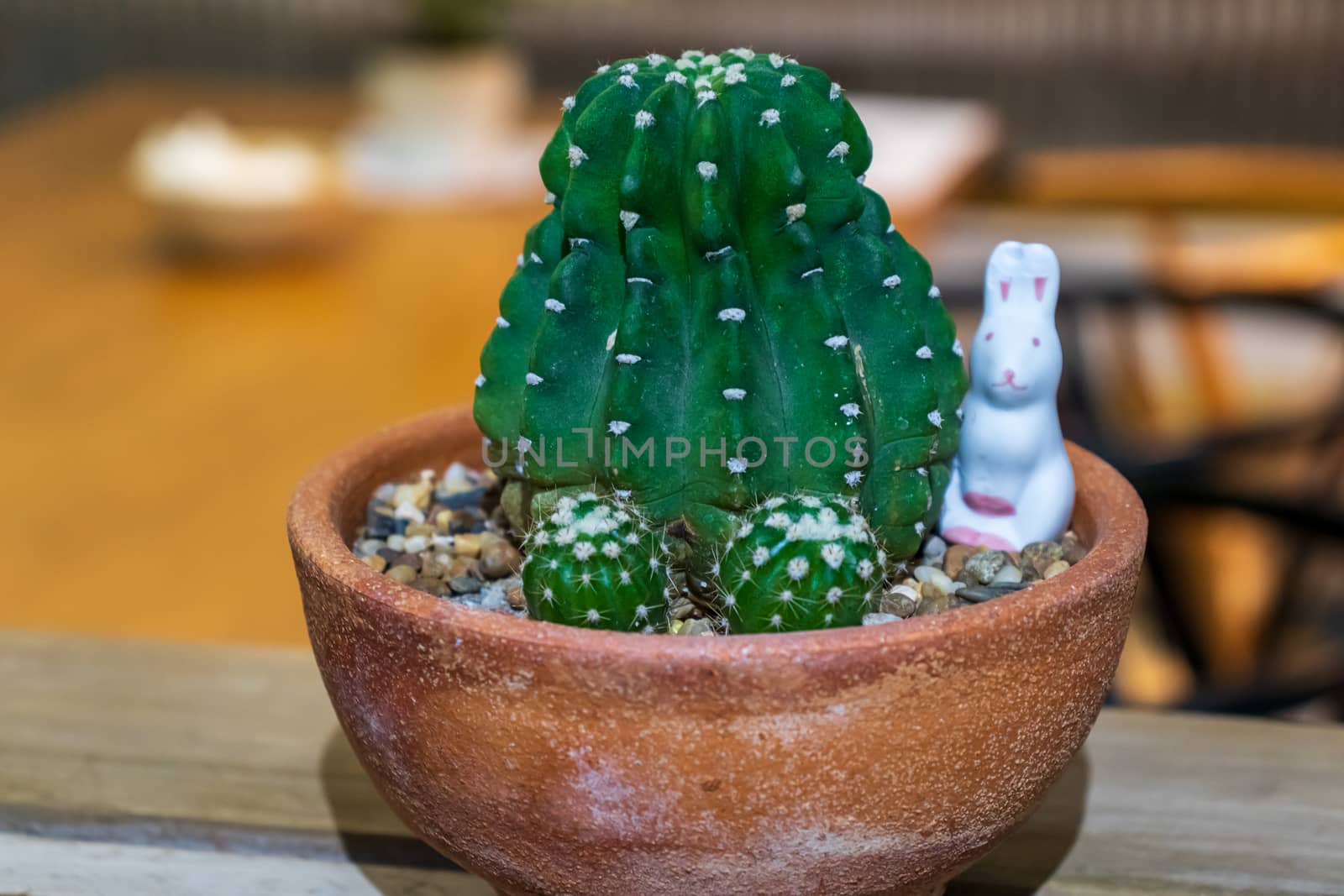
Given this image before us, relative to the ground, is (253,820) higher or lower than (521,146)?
higher

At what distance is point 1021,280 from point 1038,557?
0.45ft

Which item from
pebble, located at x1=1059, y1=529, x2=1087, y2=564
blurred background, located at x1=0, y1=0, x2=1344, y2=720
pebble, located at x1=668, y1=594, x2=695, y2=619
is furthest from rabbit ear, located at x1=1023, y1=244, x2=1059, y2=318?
blurred background, located at x1=0, y1=0, x2=1344, y2=720

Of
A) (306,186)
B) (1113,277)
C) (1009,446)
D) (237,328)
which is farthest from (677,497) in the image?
(306,186)

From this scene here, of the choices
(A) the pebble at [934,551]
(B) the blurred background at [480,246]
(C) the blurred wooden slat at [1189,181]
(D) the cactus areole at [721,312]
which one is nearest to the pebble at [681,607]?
(D) the cactus areole at [721,312]

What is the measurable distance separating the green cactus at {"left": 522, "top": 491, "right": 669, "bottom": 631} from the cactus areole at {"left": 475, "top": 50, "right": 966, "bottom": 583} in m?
0.03

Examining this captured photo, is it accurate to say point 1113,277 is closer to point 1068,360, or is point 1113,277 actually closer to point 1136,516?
point 1068,360

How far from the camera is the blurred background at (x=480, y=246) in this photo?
5.49 feet

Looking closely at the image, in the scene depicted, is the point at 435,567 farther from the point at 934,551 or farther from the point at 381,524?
the point at 934,551

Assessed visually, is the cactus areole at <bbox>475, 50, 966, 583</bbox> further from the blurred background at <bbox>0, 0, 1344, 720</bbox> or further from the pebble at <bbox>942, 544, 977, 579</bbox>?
the blurred background at <bbox>0, 0, 1344, 720</bbox>

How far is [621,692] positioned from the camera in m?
0.57

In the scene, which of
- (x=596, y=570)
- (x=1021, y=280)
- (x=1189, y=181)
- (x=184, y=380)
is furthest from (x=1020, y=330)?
(x=1189, y=181)

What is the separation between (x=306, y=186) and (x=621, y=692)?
2.02m

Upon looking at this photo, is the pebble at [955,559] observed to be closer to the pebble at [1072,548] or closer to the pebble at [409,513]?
the pebble at [1072,548]

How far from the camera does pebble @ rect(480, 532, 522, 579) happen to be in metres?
0.77
